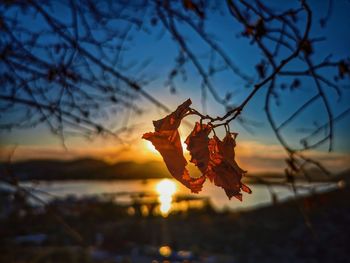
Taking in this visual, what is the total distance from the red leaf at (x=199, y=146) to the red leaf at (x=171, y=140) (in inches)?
0.8

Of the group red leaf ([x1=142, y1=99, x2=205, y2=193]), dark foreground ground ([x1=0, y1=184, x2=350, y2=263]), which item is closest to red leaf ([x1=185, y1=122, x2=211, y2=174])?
red leaf ([x1=142, y1=99, x2=205, y2=193])

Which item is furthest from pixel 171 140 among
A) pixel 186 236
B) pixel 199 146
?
pixel 186 236

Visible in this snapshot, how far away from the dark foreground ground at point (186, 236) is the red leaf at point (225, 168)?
4428 mm

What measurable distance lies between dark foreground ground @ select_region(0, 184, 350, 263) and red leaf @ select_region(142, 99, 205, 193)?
445 cm

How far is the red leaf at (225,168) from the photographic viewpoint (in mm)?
952

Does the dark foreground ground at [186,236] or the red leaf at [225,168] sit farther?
the dark foreground ground at [186,236]

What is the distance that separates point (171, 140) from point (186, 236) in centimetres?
657

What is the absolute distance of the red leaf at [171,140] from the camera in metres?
0.94

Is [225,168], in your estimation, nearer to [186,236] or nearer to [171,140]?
[171,140]

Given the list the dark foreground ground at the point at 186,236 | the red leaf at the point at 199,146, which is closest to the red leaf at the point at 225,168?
the red leaf at the point at 199,146

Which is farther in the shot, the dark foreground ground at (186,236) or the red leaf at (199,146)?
the dark foreground ground at (186,236)

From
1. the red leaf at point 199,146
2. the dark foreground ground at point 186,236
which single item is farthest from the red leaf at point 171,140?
the dark foreground ground at point 186,236

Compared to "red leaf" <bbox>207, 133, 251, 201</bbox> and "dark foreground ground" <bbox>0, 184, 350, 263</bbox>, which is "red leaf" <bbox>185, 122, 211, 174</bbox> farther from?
"dark foreground ground" <bbox>0, 184, 350, 263</bbox>

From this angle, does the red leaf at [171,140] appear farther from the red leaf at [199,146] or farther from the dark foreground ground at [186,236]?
the dark foreground ground at [186,236]
